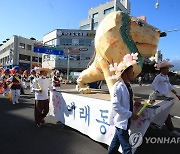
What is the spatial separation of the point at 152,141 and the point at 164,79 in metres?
1.46

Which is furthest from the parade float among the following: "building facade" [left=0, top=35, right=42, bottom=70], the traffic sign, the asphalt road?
"building facade" [left=0, top=35, right=42, bottom=70]

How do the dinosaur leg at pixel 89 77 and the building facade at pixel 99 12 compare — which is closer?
the dinosaur leg at pixel 89 77

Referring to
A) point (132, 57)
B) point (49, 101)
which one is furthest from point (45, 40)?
point (132, 57)

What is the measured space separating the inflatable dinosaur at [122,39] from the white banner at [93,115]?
666 mm

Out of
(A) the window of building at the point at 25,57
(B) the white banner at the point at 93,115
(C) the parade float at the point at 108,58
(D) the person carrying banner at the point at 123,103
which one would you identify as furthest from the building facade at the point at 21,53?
(D) the person carrying banner at the point at 123,103

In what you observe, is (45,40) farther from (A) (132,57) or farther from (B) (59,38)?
(A) (132,57)

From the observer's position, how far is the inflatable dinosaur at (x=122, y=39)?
14.7 ft

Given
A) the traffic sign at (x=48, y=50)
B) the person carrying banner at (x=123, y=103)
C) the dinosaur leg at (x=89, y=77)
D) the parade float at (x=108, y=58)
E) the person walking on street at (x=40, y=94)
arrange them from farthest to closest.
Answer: the traffic sign at (x=48, y=50) < the dinosaur leg at (x=89, y=77) < the person walking on street at (x=40, y=94) < the parade float at (x=108, y=58) < the person carrying banner at (x=123, y=103)

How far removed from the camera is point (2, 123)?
224 inches

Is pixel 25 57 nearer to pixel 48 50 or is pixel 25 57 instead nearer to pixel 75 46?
pixel 75 46

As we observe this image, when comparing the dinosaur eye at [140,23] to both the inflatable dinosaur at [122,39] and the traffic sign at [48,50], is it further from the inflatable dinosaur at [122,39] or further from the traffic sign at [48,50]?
the traffic sign at [48,50]

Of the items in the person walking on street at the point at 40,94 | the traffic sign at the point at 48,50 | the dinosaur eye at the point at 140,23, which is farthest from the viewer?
the traffic sign at the point at 48,50

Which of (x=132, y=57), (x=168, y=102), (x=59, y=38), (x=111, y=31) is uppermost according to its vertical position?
(x=59, y=38)

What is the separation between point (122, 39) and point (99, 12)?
46.4 m
